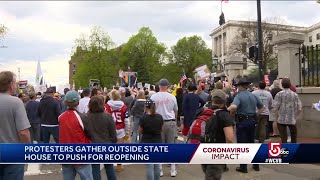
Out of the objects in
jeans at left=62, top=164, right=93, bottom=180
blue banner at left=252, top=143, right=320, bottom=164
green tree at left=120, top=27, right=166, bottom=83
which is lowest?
jeans at left=62, top=164, right=93, bottom=180

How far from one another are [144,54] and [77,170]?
77.5m

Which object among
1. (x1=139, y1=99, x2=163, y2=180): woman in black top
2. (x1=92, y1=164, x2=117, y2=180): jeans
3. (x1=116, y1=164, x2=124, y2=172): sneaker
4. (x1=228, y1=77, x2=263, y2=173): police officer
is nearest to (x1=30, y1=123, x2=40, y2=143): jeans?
(x1=116, y1=164, x2=124, y2=172): sneaker

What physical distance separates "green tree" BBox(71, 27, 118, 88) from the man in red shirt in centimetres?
6727

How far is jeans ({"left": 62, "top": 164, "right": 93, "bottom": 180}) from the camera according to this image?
5703mm

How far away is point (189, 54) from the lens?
100375mm

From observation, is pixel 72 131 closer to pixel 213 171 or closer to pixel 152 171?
pixel 152 171

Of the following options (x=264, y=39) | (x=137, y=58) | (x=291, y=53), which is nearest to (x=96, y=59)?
(x=137, y=58)

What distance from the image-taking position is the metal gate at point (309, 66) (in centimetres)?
1259

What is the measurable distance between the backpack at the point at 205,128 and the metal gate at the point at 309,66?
7449mm

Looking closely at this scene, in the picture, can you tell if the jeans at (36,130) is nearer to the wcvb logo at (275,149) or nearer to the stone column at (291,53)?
the wcvb logo at (275,149)

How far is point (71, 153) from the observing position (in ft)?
19.1

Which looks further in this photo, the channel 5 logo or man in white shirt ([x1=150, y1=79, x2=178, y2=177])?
man in white shirt ([x1=150, y1=79, x2=178, y2=177])

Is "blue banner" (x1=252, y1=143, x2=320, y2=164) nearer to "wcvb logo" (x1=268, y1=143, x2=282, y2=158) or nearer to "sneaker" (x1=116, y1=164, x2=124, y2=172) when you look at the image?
"wcvb logo" (x1=268, y1=143, x2=282, y2=158)

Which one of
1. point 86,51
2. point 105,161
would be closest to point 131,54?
point 86,51
